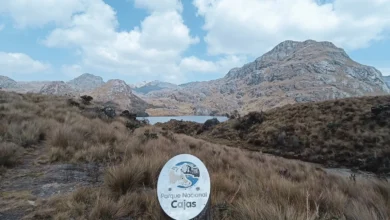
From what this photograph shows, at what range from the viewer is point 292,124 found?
26.7 metres

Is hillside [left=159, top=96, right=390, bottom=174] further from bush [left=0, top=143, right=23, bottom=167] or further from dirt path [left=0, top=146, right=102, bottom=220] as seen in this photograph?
bush [left=0, top=143, right=23, bottom=167]

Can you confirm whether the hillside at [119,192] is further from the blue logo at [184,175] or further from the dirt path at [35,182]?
the blue logo at [184,175]

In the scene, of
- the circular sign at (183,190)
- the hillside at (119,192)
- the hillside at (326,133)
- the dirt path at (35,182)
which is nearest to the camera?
the circular sign at (183,190)

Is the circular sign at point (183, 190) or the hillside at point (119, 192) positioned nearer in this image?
the circular sign at point (183, 190)

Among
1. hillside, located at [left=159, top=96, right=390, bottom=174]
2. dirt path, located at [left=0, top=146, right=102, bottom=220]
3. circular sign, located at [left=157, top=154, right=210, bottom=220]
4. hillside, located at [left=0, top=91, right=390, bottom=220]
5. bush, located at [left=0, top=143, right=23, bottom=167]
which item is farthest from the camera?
hillside, located at [left=159, top=96, right=390, bottom=174]

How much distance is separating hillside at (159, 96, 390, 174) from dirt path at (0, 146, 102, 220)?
16144 mm

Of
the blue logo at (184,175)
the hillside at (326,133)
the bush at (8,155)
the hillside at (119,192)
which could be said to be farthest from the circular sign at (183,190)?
the hillside at (326,133)

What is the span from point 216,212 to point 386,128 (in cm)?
2241

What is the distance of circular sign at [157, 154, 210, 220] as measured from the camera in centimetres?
233

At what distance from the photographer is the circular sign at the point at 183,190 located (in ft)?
7.65

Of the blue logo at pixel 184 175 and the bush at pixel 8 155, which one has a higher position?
the blue logo at pixel 184 175

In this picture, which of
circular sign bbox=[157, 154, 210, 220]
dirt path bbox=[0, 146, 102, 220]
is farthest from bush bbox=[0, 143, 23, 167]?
circular sign bbox=[157, 154, 210, 220]

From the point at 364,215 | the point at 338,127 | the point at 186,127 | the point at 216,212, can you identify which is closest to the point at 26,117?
the point at 216,212

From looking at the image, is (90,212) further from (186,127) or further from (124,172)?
(186,127)
